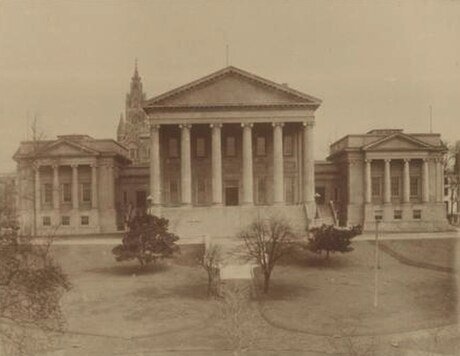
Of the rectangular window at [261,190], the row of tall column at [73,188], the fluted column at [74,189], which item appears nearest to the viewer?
the row of tall column at [73,188]

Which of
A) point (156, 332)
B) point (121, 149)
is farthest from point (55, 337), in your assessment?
point (121, 149)

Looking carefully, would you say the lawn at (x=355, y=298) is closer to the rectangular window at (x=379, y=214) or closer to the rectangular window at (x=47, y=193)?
the rectangular window at (x=379, y=214)

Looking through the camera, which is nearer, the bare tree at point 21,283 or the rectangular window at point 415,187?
the bare tree at point 21,283

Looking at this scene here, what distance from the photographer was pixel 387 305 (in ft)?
91.6

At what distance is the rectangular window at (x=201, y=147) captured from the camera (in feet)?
168

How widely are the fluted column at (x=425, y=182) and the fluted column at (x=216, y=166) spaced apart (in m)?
15.5

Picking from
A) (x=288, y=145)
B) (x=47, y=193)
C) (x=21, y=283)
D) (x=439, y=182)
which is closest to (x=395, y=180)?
(x=439, y=182)

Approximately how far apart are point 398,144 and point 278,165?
9.69 m

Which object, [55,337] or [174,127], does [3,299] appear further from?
[174,127]

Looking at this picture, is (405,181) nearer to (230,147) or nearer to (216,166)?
(230,147)

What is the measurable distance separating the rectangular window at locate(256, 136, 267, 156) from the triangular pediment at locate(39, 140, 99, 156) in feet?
39.1

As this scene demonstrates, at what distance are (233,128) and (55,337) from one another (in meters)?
30.2

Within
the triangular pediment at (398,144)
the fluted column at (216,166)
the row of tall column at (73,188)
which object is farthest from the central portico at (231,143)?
the triangular pediment at (398,144)

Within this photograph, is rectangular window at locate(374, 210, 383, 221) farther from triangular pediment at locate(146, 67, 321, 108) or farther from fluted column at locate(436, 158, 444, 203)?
triangular pediment at locate(146, 67, 321, 108)
